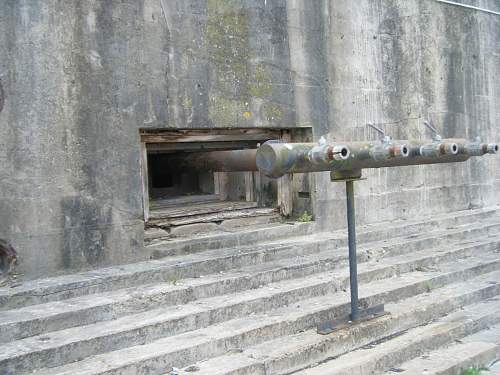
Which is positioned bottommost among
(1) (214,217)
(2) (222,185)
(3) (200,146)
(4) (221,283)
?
(4) (221,283)

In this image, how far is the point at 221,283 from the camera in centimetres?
467

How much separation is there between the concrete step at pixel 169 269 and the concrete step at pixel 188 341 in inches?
19.2

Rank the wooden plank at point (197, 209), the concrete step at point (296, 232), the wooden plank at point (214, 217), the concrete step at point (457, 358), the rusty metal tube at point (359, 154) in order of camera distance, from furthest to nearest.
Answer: the wooden plank at point (197, 209) < the wooden plank at point (214, 217) < the concrete step at point (296, 232) < the concrete step at point (457, 358) < the rusty metal tube at point (359, 154)

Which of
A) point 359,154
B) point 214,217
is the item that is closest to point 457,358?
point 359,154

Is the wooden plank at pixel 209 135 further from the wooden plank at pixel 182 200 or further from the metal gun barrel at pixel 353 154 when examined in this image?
the metal gun barrel at pixel 353 154

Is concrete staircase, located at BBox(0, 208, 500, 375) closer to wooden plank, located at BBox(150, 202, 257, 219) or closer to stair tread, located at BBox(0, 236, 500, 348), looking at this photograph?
stair tread, located at BBox(0, 236, 500, 348)

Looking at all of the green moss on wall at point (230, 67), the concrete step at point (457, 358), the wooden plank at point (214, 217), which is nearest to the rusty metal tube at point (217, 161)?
the green moss on wall at point (230, 67)

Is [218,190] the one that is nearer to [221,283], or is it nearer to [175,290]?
[221,283]

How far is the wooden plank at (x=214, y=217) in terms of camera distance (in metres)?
5.60

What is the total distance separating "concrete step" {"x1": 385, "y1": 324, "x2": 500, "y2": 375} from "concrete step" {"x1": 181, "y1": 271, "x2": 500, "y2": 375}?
0.07 metres

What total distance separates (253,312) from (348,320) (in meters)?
0.75

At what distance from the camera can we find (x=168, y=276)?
187 inches

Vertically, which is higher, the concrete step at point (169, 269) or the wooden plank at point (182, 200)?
the wooden plank at point (182, 200)

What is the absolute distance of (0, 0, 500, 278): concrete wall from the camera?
4.43 metres
